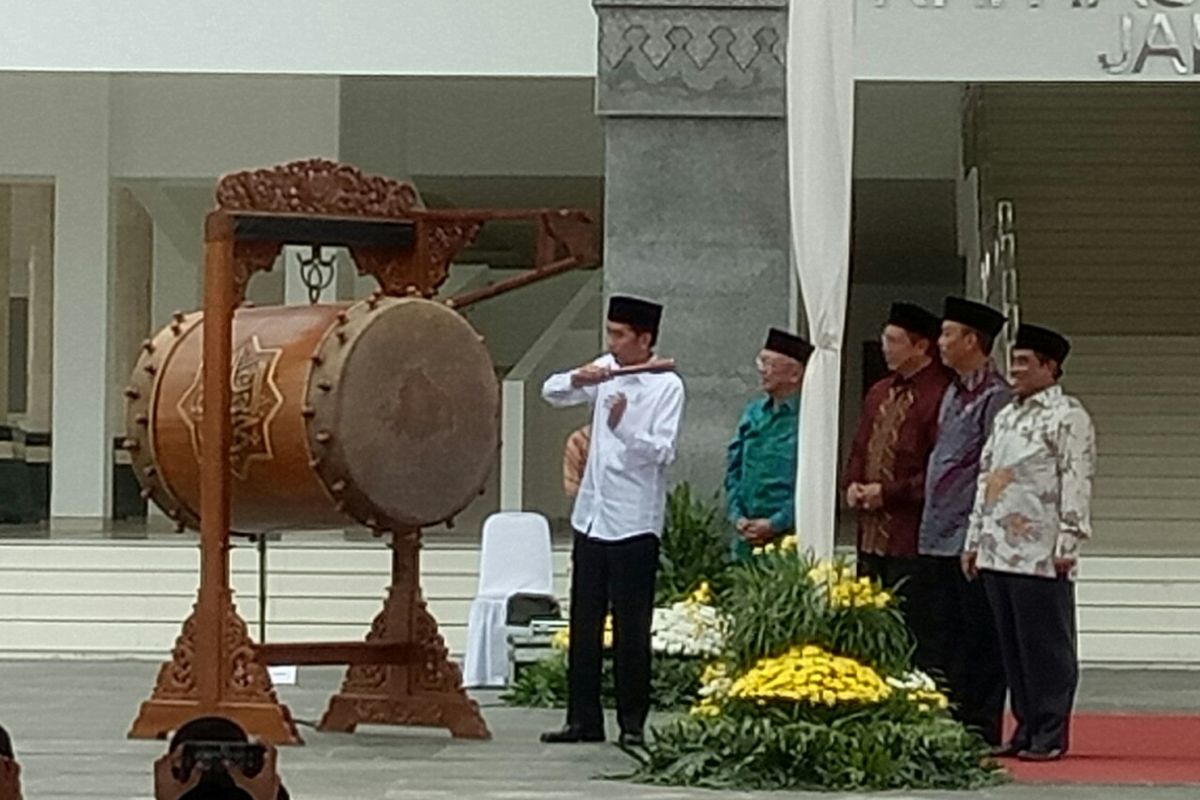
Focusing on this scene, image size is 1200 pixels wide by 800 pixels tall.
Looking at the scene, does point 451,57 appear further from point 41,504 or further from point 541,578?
point 41,504

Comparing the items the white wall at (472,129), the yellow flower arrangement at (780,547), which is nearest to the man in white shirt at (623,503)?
the yellow flower arrangement at (780,547)

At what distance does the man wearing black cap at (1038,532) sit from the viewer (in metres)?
9.01

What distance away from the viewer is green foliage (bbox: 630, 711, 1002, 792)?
8.26 meters

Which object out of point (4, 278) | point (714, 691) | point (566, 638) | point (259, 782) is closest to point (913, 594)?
point (714, 691)

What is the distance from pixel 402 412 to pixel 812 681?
76.0 inches

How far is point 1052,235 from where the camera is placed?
19.9 meters

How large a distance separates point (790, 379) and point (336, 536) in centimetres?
611

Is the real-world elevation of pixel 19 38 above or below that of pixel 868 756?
above

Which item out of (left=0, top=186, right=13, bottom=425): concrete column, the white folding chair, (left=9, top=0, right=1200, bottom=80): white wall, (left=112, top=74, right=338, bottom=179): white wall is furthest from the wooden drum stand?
(left=0, top=186, right=13, bottom=425): concrete column

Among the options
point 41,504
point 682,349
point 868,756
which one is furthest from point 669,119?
point 41,504

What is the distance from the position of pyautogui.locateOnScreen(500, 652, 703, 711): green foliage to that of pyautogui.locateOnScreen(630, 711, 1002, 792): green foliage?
4.95ft

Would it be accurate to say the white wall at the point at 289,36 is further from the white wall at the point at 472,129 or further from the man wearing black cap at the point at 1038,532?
the man wearing black cap at the point at 1038,532

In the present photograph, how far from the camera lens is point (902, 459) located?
9.50 meters

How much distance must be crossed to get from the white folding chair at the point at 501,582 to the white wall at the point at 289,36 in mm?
3068
